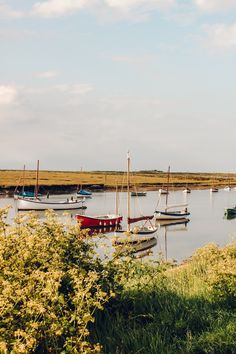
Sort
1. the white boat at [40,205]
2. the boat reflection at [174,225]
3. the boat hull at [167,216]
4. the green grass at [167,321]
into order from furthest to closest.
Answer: the white boat at [40,205] → the boat hull at [167,216] → the boat reflection at [174,225] → the green grass at [167,321]

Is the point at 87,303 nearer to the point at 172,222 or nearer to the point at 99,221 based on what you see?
the point at 99,221

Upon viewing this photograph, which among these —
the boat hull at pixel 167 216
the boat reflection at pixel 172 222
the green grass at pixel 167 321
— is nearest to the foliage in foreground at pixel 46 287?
the green grass at pixel 167 321

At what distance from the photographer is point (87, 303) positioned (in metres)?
5.61

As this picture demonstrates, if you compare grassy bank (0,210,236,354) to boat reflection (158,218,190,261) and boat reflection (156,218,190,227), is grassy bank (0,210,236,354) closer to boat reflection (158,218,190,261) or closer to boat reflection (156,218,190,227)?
boat reflection (158,218,190,261)

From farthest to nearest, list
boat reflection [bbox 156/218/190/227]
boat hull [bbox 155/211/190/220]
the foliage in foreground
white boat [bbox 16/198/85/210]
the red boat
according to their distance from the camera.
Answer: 1. white boat [bbox 16/198/85/210]
2. boat hull [bbox 155/211/190/220]
3. boat reflection [bbox 156/218/190/227]
4. the red boat
5. the foliage in foreground

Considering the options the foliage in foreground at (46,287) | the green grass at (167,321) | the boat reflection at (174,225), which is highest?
the foliage in foreground at (46,287)

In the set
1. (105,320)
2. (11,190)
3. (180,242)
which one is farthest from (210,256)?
(11,190)

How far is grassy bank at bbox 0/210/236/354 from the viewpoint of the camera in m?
5.45

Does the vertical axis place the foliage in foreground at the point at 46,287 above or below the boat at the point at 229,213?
above

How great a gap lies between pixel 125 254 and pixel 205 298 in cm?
229

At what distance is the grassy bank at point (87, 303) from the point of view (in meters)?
5.45

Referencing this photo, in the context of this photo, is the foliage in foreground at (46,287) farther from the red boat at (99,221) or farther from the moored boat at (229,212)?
the moored boat at (229,212)

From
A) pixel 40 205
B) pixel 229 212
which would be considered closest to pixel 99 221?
pixel 40 205

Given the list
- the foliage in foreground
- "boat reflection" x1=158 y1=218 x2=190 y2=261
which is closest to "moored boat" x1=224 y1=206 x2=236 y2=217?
"boat reflection" x1=158 y1=218 x2=190 y2=261
